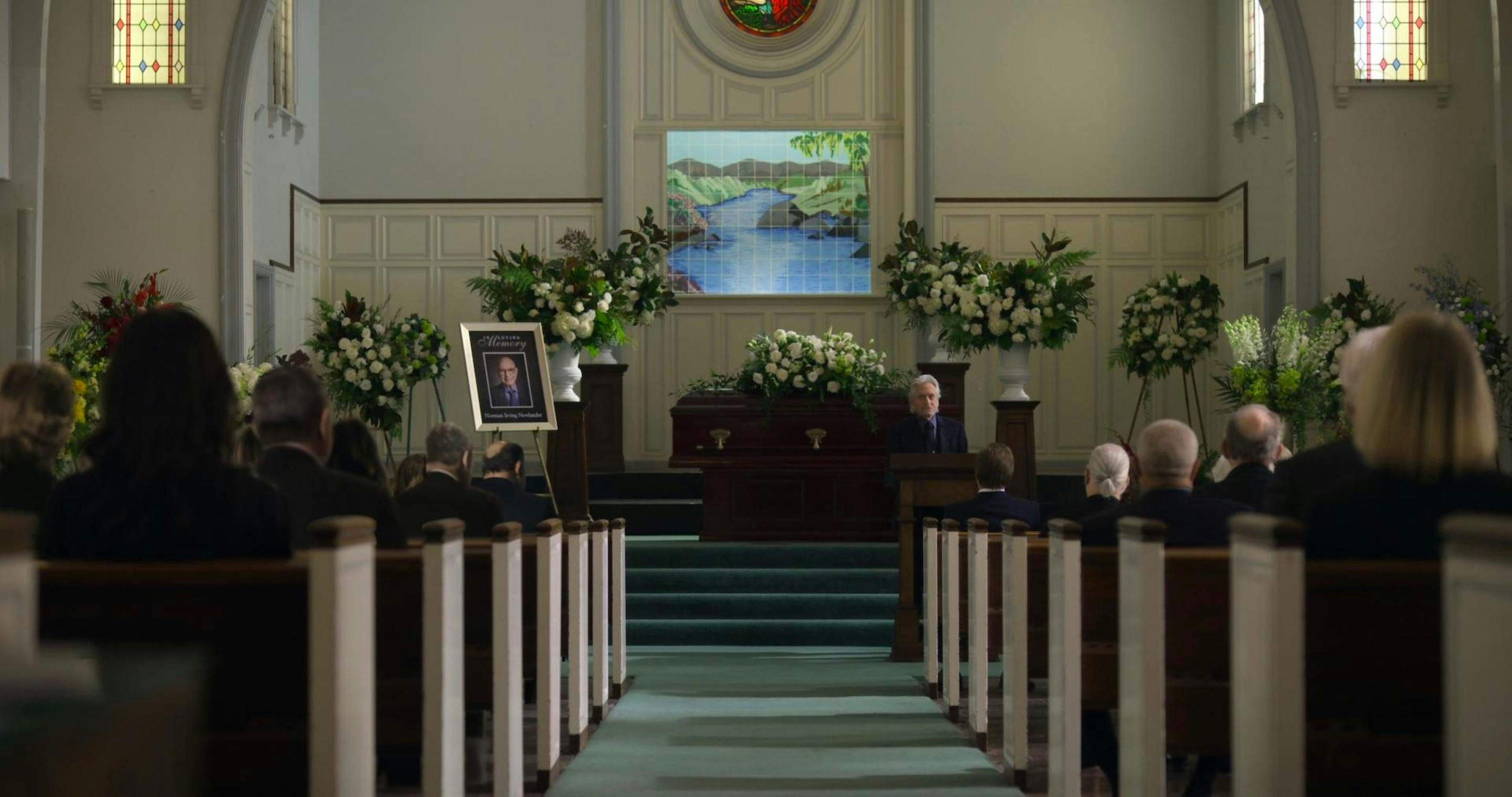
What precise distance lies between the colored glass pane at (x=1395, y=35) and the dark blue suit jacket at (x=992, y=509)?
242 inches

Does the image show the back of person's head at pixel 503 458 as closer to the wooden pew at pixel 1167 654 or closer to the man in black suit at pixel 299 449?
the man in black suit at pixel 299 449

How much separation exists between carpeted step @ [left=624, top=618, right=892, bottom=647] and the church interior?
0.02 metres

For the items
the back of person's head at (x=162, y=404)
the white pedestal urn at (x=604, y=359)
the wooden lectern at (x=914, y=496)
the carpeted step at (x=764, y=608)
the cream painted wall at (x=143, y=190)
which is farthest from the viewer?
the white pedestal urn at (x=604, y=359)

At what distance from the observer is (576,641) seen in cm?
589

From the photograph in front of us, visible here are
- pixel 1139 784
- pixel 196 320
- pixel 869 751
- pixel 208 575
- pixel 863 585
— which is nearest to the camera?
pixel 208 575

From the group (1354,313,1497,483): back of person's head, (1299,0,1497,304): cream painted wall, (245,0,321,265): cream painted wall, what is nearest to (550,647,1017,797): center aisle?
(1354,313,1497,483): back of person's head

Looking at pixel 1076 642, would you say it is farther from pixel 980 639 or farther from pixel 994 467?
pixel 994 467

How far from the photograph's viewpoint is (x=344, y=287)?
48.4ft

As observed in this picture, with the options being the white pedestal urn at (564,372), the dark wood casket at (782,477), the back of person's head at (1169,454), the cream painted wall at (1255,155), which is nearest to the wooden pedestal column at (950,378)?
the dark wood casket at (782,477)

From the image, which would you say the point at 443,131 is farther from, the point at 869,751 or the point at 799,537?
the point at 869,751

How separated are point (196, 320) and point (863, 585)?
698 centimetres

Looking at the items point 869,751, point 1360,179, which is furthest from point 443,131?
point 869,751

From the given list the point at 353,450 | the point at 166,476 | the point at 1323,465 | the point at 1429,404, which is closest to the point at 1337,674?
the point at 1429,404

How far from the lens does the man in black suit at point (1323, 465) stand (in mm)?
3697
